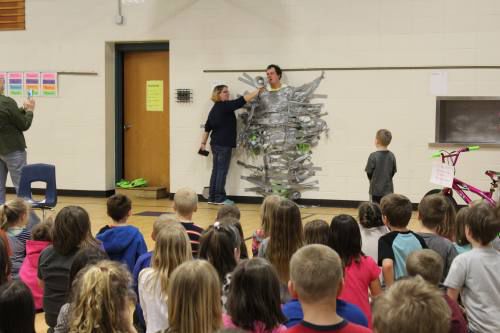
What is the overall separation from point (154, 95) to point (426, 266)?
826 centimetres

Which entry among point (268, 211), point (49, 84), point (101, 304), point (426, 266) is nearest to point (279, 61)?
point (49, 84)

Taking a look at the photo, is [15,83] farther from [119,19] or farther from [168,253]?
[168,253]

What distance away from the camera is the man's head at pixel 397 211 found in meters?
3.59

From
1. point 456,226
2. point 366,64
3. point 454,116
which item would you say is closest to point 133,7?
point 366,64

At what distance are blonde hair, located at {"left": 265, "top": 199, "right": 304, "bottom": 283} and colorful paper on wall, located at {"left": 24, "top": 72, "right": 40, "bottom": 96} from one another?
794 cm

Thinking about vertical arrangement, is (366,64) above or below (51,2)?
below

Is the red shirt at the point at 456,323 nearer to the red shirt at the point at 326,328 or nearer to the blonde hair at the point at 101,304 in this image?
the red shirt at the point at 326,328

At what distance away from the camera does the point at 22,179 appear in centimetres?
682

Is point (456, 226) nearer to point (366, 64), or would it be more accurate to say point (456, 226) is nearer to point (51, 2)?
point (366, 64)

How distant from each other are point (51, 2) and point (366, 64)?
16.5 ft

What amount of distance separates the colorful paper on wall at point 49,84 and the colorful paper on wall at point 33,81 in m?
0.10

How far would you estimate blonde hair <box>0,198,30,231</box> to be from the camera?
4215 millimetres

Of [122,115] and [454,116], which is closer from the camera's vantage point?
[454,116]

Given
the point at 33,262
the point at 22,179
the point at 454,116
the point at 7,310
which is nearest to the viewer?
the point at 7,310
